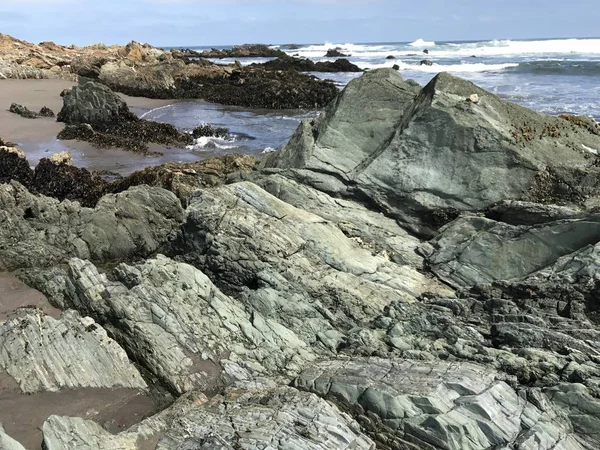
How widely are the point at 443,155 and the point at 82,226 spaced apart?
917 cm

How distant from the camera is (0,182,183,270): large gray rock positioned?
37.1 feet

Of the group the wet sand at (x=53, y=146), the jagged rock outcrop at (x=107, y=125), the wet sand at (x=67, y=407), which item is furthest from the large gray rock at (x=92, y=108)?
the wet sand at (x=67, y=407)

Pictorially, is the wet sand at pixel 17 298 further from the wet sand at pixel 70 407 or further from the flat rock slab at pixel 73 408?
the flat rock slab at pixel 73 408

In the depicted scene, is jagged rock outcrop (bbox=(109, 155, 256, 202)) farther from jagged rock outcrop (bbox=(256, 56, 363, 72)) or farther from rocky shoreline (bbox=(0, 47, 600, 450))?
jagged rock outcrop (bbox=(256, 56, 363, 72))

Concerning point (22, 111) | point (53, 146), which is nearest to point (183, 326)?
point (53, 146)

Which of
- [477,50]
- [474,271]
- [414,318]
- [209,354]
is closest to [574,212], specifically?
[474,271]

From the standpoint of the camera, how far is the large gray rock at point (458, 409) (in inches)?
225

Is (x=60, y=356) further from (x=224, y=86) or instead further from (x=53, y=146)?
(x=224, y=86)

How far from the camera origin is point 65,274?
1021 centimetres

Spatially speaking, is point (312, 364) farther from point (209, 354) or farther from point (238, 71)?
point (238, 71)

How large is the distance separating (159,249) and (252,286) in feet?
12.1

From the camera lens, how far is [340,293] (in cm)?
893

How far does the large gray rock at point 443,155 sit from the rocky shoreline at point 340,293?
52 mm

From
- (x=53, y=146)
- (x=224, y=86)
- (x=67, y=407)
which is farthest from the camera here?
(x=224, y=86)
